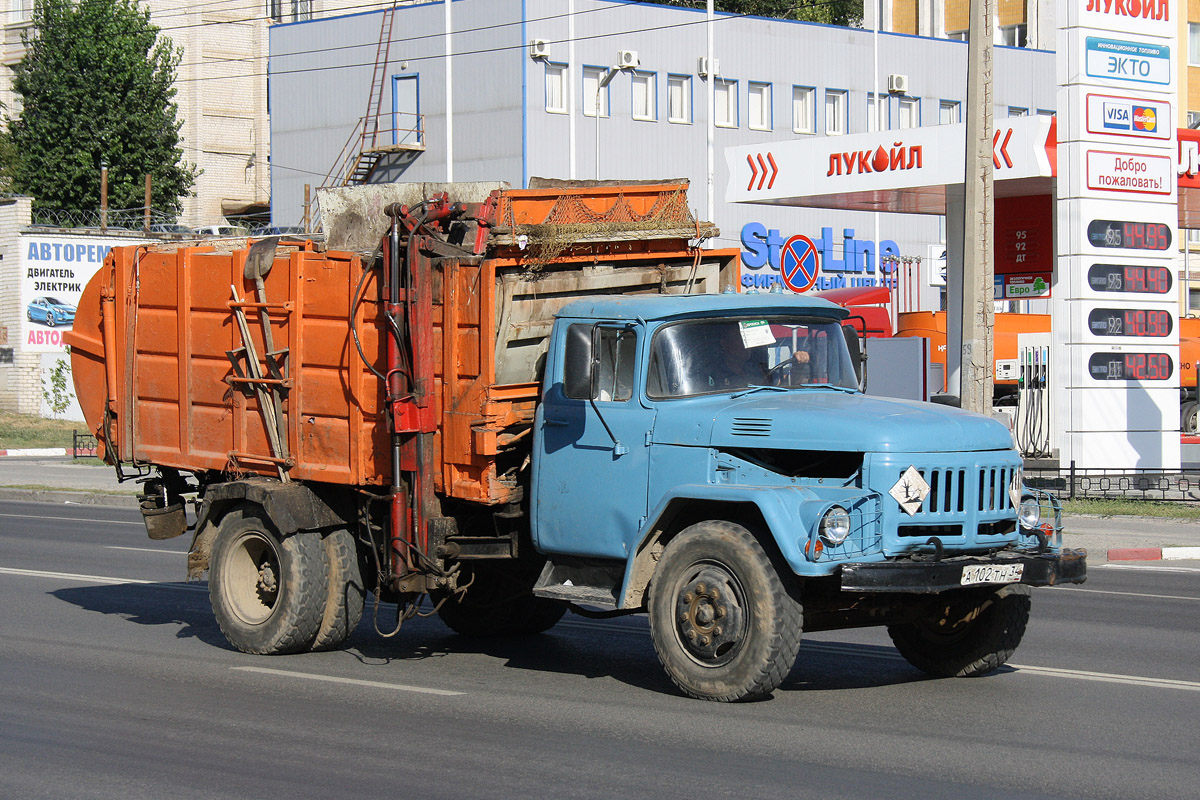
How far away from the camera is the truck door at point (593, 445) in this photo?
8.71 m

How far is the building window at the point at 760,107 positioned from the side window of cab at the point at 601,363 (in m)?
42.8

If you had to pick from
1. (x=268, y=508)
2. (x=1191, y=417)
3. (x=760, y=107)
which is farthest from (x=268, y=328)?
(x=760, y=107)

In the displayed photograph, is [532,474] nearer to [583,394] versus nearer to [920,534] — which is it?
[583,394]

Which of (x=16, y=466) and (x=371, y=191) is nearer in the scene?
(x=371, y=191)

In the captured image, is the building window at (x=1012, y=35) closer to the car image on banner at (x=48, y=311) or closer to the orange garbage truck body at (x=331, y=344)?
the car image on banner at (x=48, y=311)

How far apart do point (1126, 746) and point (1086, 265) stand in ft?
55.3

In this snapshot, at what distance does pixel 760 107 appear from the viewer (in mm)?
50688

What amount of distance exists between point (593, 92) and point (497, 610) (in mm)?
37216

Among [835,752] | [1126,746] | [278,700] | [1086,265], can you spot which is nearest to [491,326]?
[278,700]

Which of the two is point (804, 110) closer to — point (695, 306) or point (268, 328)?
point (268, 328)

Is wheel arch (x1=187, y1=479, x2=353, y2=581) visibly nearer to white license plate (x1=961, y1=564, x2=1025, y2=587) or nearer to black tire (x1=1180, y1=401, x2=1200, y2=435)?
white license plate (x1=961, y1=564, x2=1025, y2=587)

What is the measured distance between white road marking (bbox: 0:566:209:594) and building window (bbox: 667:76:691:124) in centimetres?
3634

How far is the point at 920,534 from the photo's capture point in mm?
7949

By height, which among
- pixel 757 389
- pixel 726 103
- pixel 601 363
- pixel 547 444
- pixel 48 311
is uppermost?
pixel 726 103
